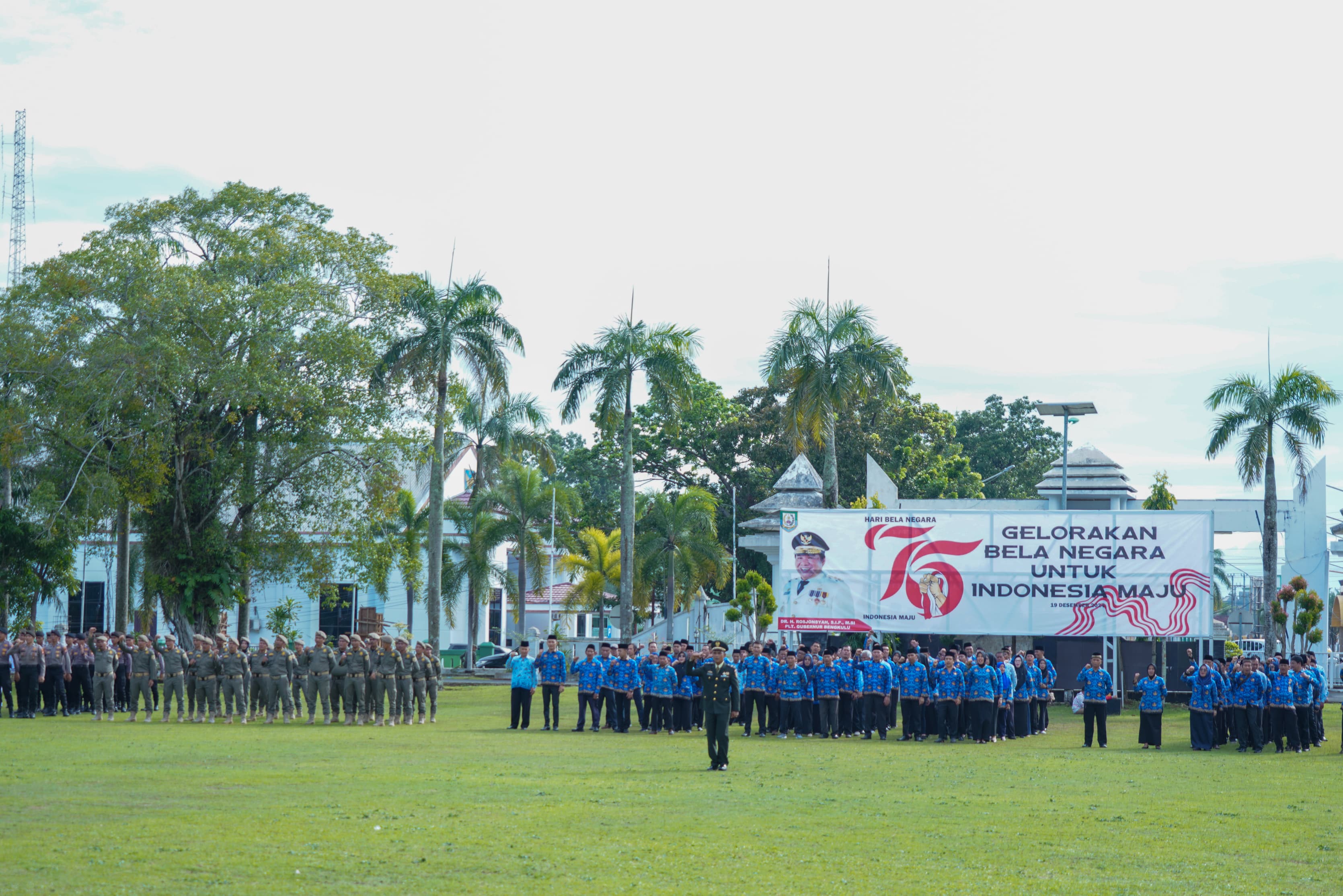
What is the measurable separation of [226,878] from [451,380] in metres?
32.3

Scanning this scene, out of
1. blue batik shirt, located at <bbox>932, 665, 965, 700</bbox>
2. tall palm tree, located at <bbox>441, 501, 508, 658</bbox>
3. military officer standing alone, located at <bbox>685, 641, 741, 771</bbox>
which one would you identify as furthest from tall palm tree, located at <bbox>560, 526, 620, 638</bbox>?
military officer standing alone, located at <bbox>685, 641, 741, 771</bbox>

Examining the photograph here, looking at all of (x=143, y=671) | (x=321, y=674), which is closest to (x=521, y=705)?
(x=321, y=674)

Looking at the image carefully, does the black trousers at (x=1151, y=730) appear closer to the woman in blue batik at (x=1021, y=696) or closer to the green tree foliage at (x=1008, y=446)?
the woman in blue batik at (x=1021, y=696)

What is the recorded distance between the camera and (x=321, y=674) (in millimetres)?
24234

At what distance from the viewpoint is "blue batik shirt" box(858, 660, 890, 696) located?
930 inches

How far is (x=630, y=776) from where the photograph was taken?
15.5 metres

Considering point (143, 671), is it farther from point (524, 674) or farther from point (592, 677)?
point (592, 677)

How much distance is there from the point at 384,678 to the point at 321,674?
123cm

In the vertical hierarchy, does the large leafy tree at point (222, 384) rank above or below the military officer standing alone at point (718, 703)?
above

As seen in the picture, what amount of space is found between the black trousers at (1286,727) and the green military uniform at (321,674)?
615 inches

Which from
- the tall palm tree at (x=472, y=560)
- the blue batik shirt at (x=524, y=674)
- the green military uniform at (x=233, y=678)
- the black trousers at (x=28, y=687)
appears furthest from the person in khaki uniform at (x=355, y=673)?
the tall palm tree at (x=472, y=560)

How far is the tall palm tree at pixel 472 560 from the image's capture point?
170ft

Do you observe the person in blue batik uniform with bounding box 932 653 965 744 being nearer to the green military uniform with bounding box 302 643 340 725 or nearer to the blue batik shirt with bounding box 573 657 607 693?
the blue batik shirt with bounding box 573 657 607 693

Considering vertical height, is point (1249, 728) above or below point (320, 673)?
below
